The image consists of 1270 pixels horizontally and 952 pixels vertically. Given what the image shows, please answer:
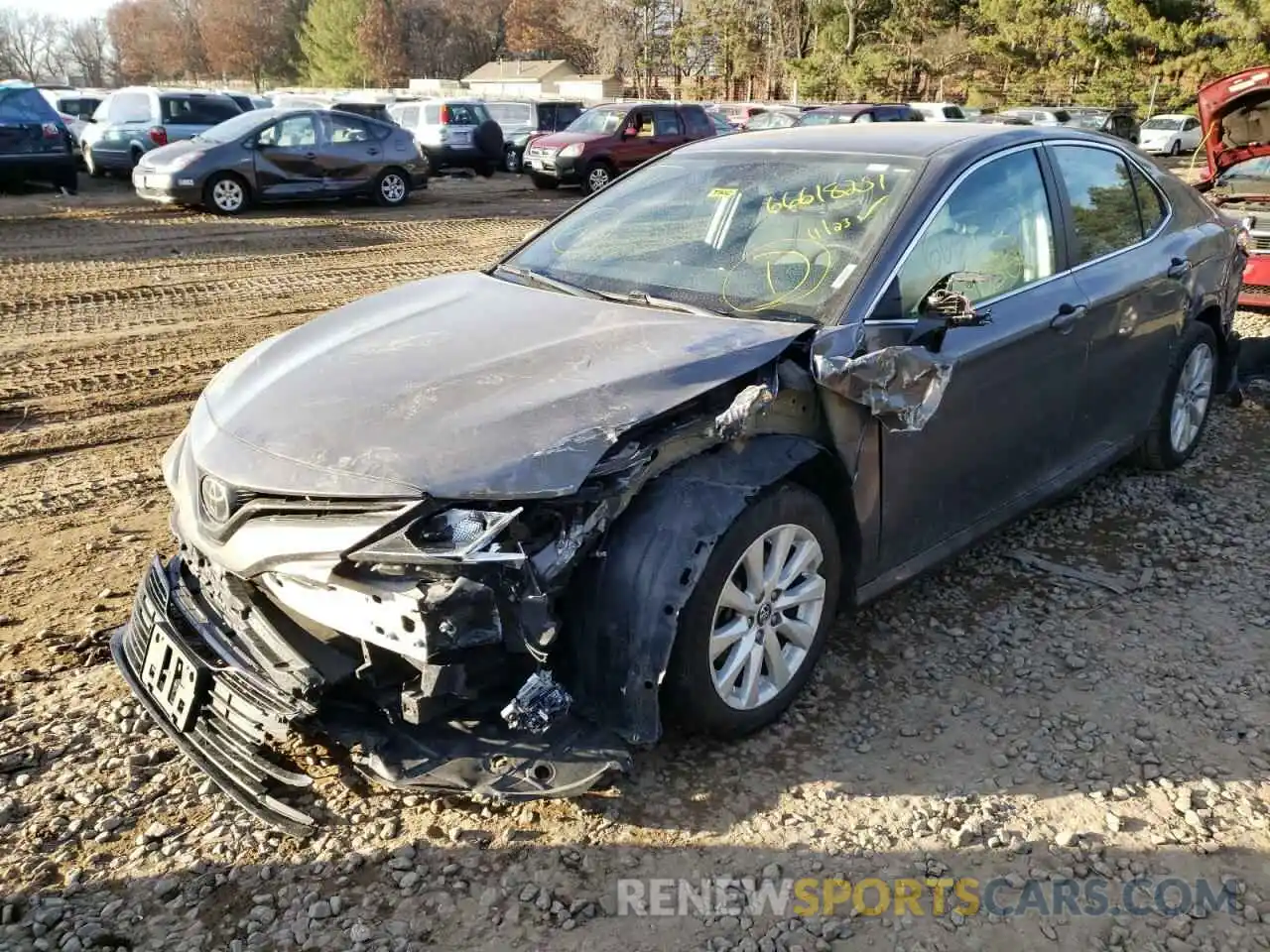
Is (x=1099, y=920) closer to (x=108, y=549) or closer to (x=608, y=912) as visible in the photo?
(x=608, y=912)

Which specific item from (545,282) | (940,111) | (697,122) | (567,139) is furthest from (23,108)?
(940,111)

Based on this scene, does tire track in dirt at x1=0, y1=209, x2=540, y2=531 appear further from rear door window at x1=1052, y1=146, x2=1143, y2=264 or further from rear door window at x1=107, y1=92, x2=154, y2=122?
rear door window at x1=107, y1=92, x2=154, y2=122

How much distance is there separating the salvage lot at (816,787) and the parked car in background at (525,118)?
20.1 meters

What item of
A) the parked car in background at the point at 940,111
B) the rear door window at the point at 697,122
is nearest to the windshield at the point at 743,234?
the rear door window at the point at 697,122

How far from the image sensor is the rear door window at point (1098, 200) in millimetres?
4125

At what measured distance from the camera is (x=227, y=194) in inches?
557

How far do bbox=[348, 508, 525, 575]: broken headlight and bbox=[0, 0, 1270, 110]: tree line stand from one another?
38.9 m

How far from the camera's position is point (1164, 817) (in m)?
2.85

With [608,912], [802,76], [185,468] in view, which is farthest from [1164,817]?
[802,76]

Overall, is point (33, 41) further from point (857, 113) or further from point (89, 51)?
point (857, 113)

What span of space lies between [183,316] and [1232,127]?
8114 millimetres

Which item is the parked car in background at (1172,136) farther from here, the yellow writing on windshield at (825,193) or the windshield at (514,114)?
the yellow writing on windshield at (825,193)

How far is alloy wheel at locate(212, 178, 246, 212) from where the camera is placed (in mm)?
14023

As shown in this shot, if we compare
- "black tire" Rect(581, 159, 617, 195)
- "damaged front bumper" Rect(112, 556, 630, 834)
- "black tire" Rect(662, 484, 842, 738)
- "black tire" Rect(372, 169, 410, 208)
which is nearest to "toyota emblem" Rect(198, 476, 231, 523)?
"damaged front bumper" Rect(112, 556, 630, 834)
